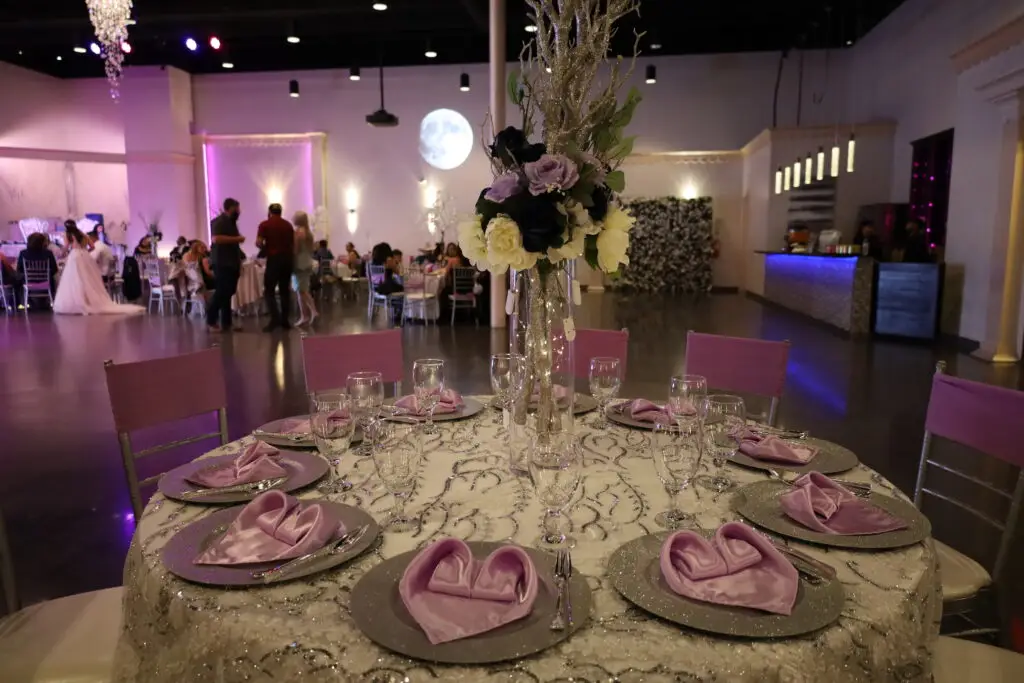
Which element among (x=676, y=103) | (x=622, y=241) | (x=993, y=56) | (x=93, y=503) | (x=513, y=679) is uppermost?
(x=676, y=103)

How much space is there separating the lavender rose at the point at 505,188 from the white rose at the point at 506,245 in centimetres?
4

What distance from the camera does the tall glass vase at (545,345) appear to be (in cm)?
161

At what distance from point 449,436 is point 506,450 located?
8.1 inches

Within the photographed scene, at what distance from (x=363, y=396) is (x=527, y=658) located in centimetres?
91

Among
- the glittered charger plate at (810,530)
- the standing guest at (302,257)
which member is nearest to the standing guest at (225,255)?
the standing guest at (302,257)

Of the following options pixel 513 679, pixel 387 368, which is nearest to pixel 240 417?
pixel 387 368

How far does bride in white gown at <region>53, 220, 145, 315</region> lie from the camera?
468 inches

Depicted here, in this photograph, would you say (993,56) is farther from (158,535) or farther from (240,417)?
(158,535)

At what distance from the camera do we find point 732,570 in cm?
113

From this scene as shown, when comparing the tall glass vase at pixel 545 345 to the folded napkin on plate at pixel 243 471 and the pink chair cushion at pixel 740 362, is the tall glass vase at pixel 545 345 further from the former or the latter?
the pink chair cushion at pixel 740 362

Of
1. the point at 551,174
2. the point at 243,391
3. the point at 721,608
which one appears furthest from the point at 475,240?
the point at 243,391

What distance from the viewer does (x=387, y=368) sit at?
288cm

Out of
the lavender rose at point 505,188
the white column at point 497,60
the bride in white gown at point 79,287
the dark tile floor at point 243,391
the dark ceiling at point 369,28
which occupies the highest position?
the dark ceiling at point 369,28

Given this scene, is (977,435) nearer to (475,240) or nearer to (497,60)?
(475,240)
